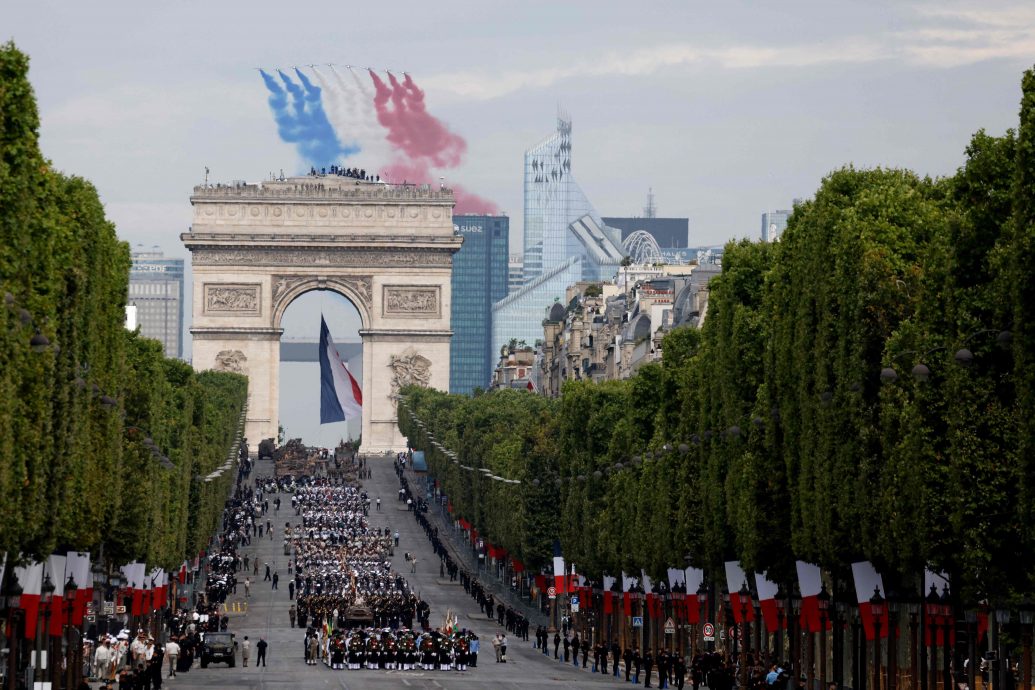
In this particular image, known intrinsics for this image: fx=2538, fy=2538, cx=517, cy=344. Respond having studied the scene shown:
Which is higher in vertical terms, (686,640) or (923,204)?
(923,204)

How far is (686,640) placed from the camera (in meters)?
76.0

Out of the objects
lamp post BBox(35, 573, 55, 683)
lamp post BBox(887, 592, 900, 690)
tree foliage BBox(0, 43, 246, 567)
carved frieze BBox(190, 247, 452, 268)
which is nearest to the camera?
tree foliage BBox(0, 43, 246, 567)

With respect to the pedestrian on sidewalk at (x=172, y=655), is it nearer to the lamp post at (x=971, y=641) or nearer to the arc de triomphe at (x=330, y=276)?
the lamp post at (x=971, y=641)

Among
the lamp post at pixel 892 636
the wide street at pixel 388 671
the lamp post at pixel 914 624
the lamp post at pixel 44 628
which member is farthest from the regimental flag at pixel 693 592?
the lamp post at pixel 44 628

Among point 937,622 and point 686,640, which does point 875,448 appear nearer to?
point 937,622

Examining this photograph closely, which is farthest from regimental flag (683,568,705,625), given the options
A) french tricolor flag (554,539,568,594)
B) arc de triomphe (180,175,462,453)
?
arc de triomphe (180,175,462,453)

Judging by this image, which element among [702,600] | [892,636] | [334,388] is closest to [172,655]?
[702,600]

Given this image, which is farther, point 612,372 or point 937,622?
point 612,372

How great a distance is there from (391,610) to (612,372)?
44590mm

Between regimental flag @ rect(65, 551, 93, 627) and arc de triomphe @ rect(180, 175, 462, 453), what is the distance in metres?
120

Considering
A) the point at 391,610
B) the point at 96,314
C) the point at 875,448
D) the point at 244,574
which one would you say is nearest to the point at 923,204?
the point at 875,448

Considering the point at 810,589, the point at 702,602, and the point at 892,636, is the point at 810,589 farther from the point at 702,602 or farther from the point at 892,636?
the point at 702,602

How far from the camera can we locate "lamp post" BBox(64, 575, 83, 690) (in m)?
51.1

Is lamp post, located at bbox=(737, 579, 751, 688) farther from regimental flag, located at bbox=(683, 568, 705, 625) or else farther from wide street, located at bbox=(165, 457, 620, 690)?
wide street, located at bbox=(165, 457, 620, 690)
